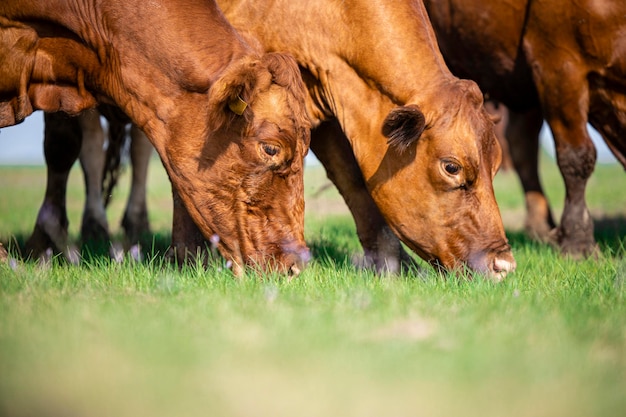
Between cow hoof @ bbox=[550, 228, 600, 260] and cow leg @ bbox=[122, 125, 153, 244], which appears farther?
cow leg @ bbox=[122, 125, 153, 244]

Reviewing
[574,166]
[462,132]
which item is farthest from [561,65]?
[462,132]

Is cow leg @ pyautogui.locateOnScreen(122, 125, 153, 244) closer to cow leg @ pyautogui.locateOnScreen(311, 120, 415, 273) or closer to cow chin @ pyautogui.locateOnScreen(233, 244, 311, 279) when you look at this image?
cow leg @ pyautogui.locateOnScreen(311, 120, 415, 273)

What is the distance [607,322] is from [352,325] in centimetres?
125

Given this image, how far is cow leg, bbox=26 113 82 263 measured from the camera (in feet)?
24.4

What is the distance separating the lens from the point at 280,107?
5.34 meters

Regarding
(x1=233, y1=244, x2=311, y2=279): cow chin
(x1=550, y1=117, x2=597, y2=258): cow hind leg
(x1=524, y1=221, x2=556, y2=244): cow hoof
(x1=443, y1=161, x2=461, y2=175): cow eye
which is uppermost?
(x1=443, y1=161, x2=461, y2=175): cow eye

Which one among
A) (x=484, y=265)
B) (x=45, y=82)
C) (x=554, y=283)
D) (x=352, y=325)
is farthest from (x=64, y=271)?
(x=554, y=283)

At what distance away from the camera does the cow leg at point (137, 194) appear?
9.30m

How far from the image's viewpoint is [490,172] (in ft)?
19.2

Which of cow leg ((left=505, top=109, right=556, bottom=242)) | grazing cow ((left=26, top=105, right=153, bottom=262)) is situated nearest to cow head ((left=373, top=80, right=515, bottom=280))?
grazing cow ((left=26, top=105, right=153, bottom=262))

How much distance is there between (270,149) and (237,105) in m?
0.33

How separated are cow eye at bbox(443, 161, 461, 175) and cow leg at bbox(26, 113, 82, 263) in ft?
11.4

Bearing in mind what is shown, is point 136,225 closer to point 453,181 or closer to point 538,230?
point 538,230

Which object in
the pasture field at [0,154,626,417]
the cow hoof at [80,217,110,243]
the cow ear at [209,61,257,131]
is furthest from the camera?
the cow hoof at [80,217,110,243]
